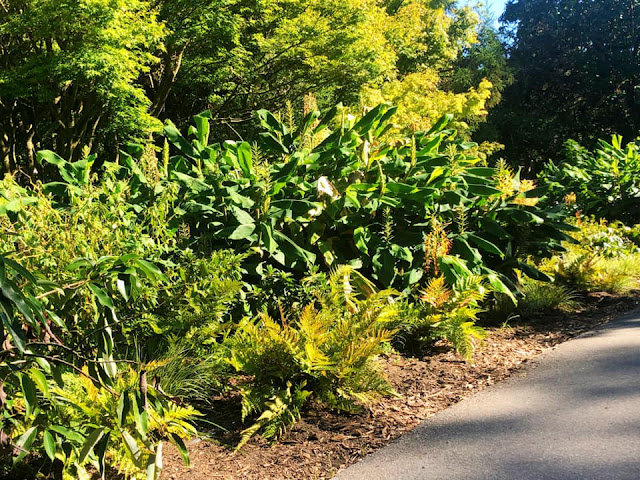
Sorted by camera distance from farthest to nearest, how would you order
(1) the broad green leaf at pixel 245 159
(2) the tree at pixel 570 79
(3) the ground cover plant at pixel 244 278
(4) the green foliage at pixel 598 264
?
(2) the tree at pixel 570 79
(4) the green foliage at pixel 598 264
(1) the broad green leaf at pixel 245 159
(3) the ground cover plant at pixel 244 278

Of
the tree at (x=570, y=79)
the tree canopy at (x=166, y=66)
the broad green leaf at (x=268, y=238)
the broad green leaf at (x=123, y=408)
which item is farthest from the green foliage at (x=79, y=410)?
the tree at (x=570, y=79)

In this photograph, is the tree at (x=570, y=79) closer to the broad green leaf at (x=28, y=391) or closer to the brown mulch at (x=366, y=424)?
the brown mulch at (x=366, y=424)

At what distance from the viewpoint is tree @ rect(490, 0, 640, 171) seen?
28297 mm

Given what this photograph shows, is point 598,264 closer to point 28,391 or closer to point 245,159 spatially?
point 245,159

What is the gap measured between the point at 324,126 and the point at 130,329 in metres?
2.49

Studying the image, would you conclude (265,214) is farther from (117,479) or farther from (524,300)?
(524,300)

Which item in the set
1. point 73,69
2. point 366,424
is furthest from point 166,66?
point 366,424

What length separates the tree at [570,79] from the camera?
2830cm

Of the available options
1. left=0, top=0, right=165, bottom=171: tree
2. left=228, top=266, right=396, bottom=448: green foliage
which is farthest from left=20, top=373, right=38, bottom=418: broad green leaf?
left=0, top=0, right=165, bottom=171: tree

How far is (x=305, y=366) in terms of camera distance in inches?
117

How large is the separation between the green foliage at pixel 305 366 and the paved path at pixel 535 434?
0.39 metres

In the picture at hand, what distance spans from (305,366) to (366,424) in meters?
0.42

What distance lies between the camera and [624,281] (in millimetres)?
5805

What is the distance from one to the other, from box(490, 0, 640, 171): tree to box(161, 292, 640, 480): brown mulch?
26509 millimetres
